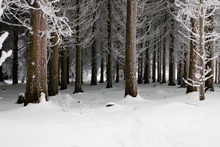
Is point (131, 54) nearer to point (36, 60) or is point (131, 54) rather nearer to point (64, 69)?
point (36, 60)

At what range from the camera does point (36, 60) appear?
742 cm

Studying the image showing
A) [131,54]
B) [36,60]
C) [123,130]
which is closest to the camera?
[123,130]

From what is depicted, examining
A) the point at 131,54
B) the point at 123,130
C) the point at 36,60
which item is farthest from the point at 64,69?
the point at 123,130

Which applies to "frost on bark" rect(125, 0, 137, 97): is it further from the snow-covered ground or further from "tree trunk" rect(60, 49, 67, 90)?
"tree trunk" rect(60, 49, 67, 90)

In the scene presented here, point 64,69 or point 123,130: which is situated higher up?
point 64,69

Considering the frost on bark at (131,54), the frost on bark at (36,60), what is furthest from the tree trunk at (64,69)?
the frost on bark at (36,60)

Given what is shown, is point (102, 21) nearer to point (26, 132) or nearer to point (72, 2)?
point (72, 2)

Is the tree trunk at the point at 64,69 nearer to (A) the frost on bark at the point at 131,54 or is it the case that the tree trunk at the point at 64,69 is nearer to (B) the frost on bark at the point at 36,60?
(A) the frost on bark at the point at 131,54

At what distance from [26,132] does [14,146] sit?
0.60 meters

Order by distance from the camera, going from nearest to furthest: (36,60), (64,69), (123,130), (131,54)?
(123,130)
(36,60)
(131,54)
(64,69)

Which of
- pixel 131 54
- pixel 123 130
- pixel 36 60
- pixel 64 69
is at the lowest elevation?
pixel 123 130

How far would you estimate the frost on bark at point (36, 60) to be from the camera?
24.2 ft

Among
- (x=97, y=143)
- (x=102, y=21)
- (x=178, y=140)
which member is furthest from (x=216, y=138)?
(x=102, y=21)

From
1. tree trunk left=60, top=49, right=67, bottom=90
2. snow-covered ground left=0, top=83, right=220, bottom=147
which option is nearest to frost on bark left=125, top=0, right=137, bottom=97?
snow-covered ground left=0, top=83, right=220, bottom=147
